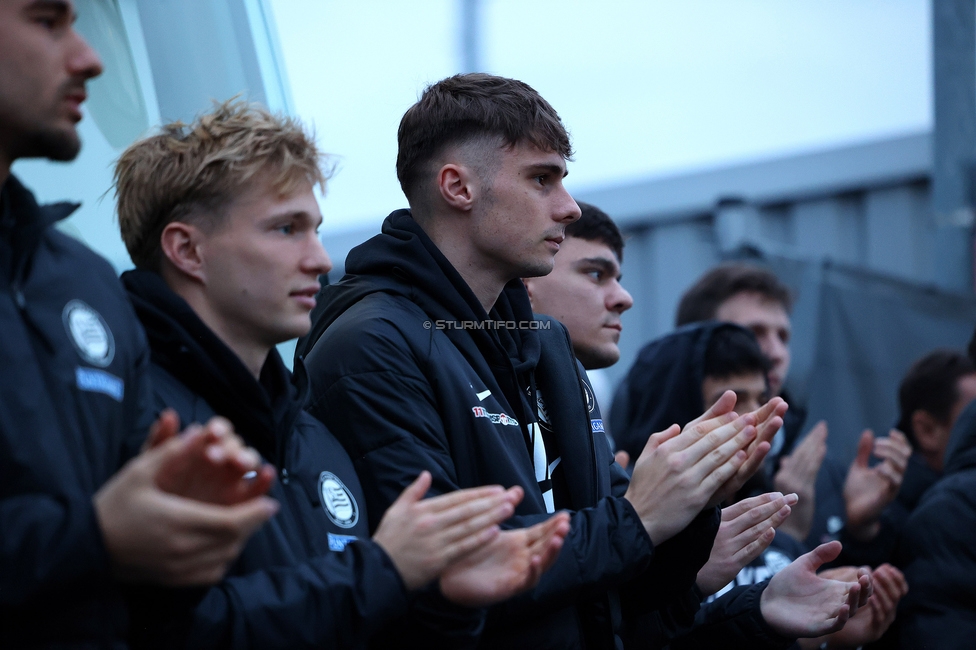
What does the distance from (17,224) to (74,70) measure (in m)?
0.25

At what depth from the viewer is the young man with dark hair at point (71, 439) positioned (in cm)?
129

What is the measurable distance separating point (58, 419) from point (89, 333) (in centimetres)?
15

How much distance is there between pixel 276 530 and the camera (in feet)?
6.00

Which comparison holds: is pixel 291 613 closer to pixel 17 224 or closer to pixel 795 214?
pixel 17 224

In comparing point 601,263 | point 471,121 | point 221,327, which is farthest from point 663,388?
point 221,327

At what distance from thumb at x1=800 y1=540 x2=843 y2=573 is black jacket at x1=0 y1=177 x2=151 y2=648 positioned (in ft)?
6.10

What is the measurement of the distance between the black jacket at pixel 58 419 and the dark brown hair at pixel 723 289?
348 centimetres

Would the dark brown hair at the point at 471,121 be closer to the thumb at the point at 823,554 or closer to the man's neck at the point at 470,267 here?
the man's neck at the point at 470,267

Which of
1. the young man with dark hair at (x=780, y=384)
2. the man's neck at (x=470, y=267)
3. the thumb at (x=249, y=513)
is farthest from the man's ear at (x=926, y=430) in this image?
the thumb at (x=249, y=513)

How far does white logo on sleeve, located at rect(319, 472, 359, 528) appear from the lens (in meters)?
1.98

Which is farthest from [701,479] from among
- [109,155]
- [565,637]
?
[109,155]

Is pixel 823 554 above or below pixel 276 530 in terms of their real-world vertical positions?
below

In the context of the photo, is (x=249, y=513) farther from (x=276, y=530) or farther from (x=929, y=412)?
(x=929, y=412)

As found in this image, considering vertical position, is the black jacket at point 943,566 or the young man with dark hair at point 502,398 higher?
the young man with dark hair at point 502,398
